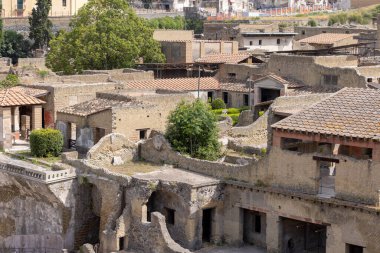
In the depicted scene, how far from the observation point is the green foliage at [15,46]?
95812mm

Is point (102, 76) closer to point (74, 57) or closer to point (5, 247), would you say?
point (74, 57)

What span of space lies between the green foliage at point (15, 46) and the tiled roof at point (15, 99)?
5002 centimetres

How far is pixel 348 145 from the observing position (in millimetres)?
32625

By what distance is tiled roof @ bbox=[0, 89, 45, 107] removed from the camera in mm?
44688

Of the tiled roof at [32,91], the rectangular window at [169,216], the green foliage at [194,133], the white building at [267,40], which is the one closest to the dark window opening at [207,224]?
the rectangular window at [169,216]

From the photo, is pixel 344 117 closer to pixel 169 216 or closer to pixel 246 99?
pixel 169 216

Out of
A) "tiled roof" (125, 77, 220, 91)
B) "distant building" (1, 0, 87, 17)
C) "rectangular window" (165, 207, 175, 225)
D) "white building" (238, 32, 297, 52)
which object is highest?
"distant building" (1, 0, 87, 17)

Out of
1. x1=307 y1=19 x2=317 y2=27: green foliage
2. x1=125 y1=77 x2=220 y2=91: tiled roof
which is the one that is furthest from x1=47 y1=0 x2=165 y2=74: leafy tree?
x1=307 y1=19 x2=317 y2=27: green foliage

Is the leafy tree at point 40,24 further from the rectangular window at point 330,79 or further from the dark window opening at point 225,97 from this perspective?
the rectangular window at point 330,79

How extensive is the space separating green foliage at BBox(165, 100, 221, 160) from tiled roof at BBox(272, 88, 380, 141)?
5803 mm

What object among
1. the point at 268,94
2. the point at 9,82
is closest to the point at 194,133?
the point at 268,94

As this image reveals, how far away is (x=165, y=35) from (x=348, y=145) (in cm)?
4486

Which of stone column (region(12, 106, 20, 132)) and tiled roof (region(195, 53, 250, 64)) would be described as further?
tiled roof (region(195, 53, 250, 64))

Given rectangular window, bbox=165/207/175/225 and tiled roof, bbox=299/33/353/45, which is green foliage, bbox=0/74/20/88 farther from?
tiled roof, bbox=299/33/353/45
